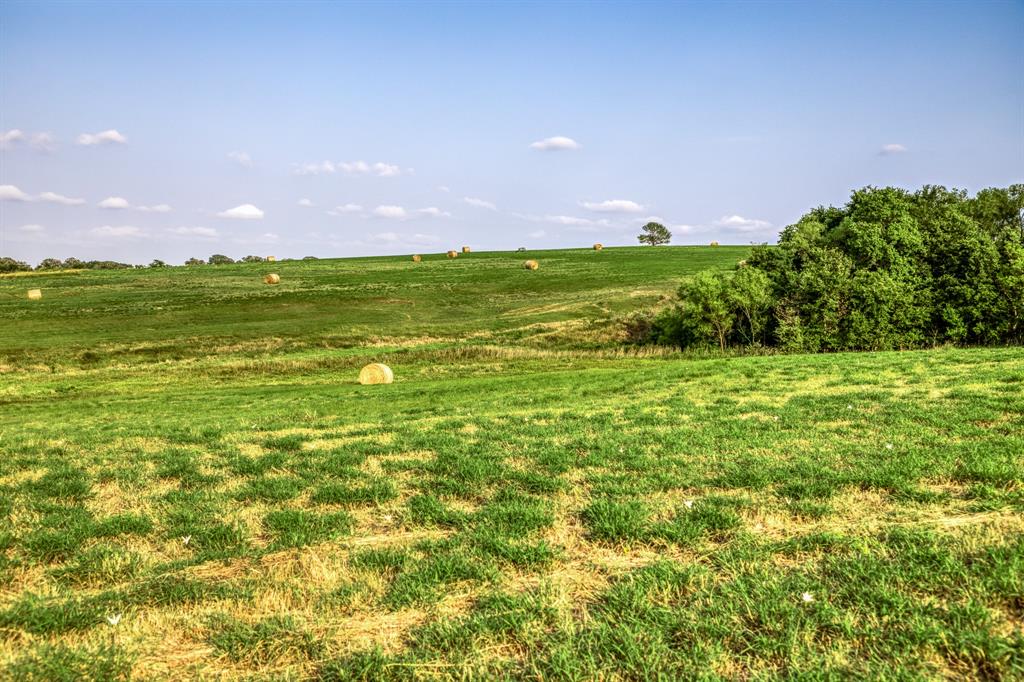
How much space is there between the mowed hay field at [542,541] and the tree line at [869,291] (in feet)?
117

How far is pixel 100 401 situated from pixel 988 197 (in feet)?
289

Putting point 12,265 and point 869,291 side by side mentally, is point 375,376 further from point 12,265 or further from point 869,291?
point 12,265

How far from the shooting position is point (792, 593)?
4.91 metres

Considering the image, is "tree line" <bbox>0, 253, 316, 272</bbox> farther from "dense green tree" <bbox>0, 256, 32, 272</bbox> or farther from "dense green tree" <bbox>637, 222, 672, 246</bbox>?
"dense green tree" <bbox>637, 222, 672, 246</bbox>

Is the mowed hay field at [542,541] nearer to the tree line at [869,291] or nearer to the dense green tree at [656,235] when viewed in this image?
the tree line at [869,291]

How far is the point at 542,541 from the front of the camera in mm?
6297

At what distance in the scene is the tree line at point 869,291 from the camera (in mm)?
47094

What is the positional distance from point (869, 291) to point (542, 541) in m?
51.1

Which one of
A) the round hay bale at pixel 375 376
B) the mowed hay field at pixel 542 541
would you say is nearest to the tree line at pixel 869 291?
the round hay bale at pixel 375 376

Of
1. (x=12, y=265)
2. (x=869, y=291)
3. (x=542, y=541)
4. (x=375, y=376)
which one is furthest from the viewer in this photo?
(x=12, y=265)

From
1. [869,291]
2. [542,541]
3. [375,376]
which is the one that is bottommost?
[375,376]

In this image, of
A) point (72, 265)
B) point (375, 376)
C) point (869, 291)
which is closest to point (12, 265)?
point (72, 265)

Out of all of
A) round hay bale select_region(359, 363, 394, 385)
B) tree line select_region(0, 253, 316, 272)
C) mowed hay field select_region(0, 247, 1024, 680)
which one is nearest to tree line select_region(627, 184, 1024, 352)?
round hay bale select_region(359, 363, 394, 385)

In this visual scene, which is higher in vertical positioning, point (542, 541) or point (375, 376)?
point (542, 541)
